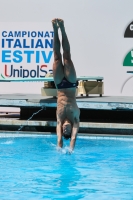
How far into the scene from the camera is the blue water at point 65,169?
7203 mm

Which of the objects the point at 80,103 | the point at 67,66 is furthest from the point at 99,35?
the point at 67,66

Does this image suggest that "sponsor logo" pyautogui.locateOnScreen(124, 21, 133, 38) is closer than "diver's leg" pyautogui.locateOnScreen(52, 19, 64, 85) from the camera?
No

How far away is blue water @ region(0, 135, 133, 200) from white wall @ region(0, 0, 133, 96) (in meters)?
4.06

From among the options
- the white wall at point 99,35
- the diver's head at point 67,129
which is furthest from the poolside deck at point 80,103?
the diver's head at point 67,129

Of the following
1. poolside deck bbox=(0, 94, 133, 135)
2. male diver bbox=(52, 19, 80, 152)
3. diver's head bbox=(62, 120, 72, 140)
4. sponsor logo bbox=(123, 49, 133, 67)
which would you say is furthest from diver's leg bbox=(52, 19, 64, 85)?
sponsor logo bbox=(123, 49, 133, 67)

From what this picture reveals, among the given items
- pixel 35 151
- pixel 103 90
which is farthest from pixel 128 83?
pixel 35 151

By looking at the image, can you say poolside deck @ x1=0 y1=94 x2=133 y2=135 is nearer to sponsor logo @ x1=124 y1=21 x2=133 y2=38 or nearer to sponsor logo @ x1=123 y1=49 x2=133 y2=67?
sponsor logo @ x1=123 y1=49 x2=133 y2=67

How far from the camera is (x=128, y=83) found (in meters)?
15.4

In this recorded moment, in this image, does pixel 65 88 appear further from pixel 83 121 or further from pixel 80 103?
pixel 83 121

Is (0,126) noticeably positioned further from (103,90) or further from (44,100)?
(103,90)

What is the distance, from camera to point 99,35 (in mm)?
15477

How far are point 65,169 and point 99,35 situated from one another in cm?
735

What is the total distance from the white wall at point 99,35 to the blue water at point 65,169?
4.06 metres

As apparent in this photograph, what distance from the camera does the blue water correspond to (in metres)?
7.20
